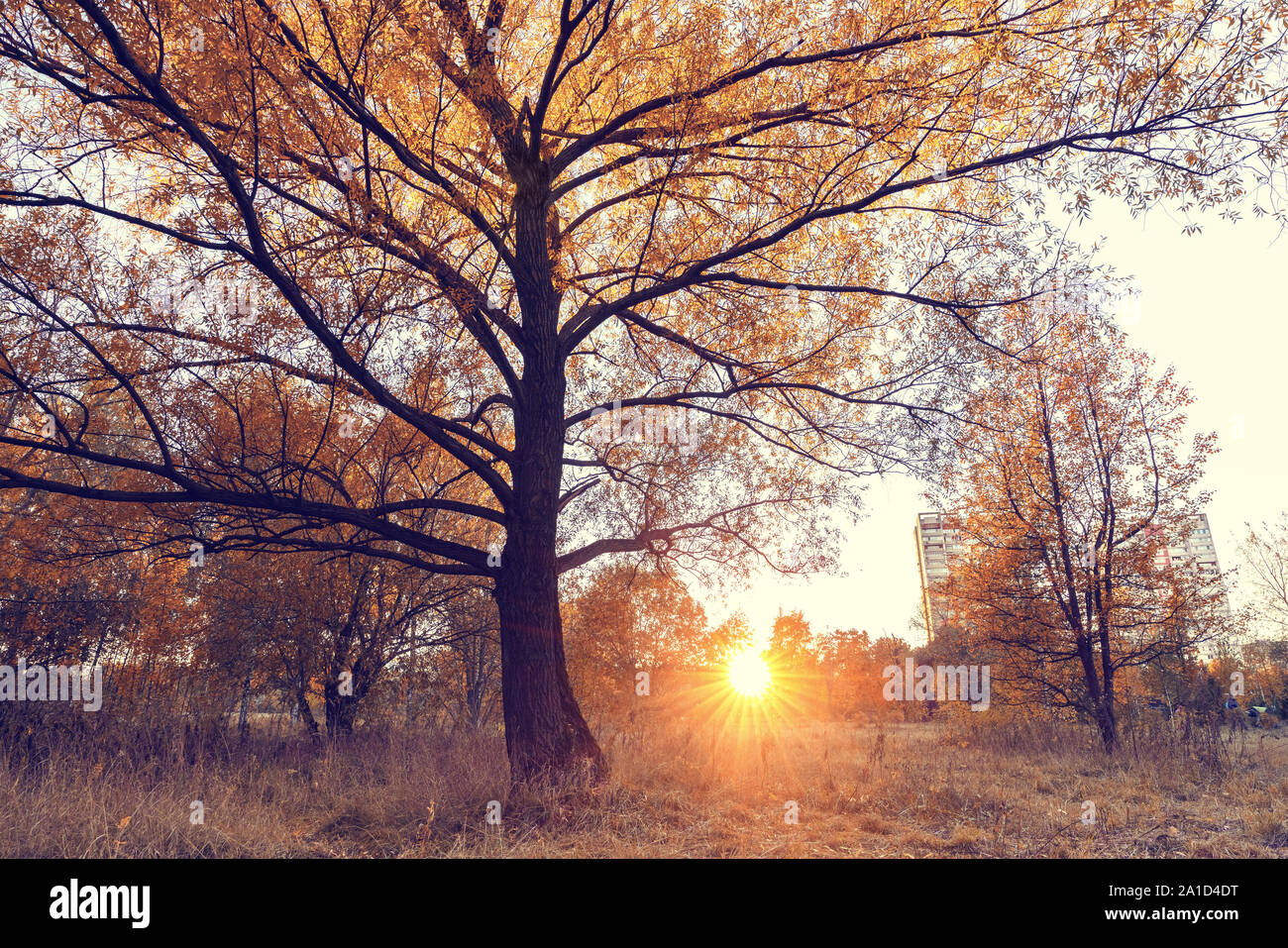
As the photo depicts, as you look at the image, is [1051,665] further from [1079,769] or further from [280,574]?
[280,574]

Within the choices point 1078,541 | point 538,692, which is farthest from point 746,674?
point 538,692

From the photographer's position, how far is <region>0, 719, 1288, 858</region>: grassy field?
5.23 metres

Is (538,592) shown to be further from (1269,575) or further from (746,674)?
(1269,575)

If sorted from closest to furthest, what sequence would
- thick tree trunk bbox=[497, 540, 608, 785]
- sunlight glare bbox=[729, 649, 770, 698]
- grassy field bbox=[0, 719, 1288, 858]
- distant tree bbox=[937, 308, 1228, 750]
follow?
grassy field bbox=[0, 719, 1288, 858] < thick tree trunk bbox=[497, 540, 608, 785] < distant tree bbox=[937, 308, 1228, 750] < sunlight glare bbox=[729, 649, 770, 698]

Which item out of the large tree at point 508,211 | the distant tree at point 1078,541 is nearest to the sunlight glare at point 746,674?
the distant tree at point 1078,541

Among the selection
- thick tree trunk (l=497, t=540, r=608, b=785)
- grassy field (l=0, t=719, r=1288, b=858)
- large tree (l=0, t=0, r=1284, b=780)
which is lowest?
grassy field (l=0, t=719, r=1288, b=858)

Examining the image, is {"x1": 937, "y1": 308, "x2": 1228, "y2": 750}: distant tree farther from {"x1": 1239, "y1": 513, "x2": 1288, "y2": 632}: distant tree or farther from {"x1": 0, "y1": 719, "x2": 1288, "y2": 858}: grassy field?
{"x1": 1239, "y1": 513, "x2": 1288, "y2": 632}: distant tree

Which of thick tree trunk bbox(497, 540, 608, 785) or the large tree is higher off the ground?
the large tree

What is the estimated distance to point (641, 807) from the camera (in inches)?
266

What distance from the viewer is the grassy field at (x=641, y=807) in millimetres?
5230

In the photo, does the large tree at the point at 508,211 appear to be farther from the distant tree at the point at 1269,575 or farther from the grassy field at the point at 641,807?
the distant tree at the point at 1269,575

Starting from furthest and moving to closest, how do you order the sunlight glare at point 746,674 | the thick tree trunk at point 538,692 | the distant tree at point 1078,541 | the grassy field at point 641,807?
the sunlight glare at point 746,674
the distant tree at point 1078,541
the thick tree trunk at point 538,692
the grassy field at point 641,807

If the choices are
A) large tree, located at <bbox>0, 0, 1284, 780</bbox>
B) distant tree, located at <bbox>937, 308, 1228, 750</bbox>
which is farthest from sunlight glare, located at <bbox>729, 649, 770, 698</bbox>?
large tree, located at <bbox>0, 0, 1284, 780</bbox>
